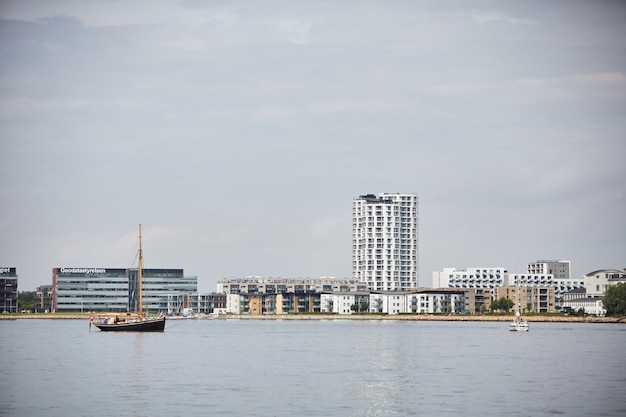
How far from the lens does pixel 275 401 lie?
65.8 metres

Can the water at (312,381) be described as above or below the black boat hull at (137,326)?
below

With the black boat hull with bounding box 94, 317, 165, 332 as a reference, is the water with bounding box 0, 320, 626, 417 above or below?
below

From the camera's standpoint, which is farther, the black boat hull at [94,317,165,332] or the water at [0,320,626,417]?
the black boat hull at [94,317,165,332]

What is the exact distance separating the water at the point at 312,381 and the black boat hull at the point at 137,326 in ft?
176

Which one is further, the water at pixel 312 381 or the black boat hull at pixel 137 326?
the black boat hull at pixel 137 326

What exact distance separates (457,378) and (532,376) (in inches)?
269

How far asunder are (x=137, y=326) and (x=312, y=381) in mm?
108125

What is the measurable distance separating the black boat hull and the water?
53.5 meters

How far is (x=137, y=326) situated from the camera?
182m

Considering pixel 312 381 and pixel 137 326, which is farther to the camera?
pixel 137 326

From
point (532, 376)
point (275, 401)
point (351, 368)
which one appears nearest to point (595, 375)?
point (532, 376)

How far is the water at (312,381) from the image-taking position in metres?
62.6

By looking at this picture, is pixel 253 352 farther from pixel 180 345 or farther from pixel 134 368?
pixel 134 368

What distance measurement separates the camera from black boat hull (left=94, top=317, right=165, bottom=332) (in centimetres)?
18250
